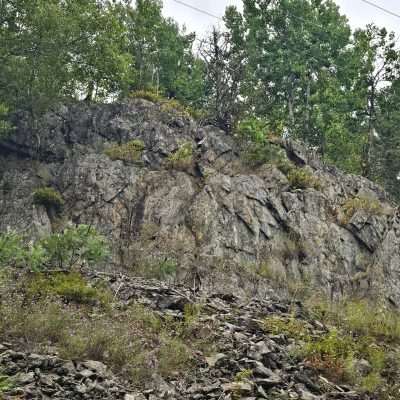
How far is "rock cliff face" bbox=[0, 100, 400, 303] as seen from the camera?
1917 centimetres

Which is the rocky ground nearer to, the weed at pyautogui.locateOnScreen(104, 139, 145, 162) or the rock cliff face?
the rock cliff face

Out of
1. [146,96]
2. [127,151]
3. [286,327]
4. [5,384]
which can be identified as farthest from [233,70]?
[5,384]

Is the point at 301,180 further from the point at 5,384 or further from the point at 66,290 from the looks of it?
the point at 5,384

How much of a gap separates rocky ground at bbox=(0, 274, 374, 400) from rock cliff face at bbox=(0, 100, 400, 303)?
582 cm

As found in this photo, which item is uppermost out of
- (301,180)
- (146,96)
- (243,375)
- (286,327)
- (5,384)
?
(146,96)

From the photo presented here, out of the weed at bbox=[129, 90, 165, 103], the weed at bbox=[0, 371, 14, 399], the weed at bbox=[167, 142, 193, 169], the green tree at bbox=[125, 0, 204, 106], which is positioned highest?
the green tree at bbox=[125, 0, 204, 106]

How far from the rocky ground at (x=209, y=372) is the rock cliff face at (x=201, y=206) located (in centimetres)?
582

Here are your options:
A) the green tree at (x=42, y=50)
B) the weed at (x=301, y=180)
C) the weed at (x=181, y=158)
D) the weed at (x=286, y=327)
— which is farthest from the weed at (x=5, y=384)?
the green tree at (x=42, y=50)

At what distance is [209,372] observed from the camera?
864cm

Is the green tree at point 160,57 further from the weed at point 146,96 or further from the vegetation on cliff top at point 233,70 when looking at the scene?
the weed at point 146,96

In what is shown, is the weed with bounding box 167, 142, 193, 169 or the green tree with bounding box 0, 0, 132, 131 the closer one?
the weed with bounding box 167, 142, 193, 169

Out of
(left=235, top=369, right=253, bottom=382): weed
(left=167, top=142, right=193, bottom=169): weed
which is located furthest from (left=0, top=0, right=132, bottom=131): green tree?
(left=235, top=369, right=253, bottom=382): weed

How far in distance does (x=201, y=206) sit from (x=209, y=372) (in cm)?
1232

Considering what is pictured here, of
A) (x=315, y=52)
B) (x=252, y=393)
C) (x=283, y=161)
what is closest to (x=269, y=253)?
(x=283, y=161)
